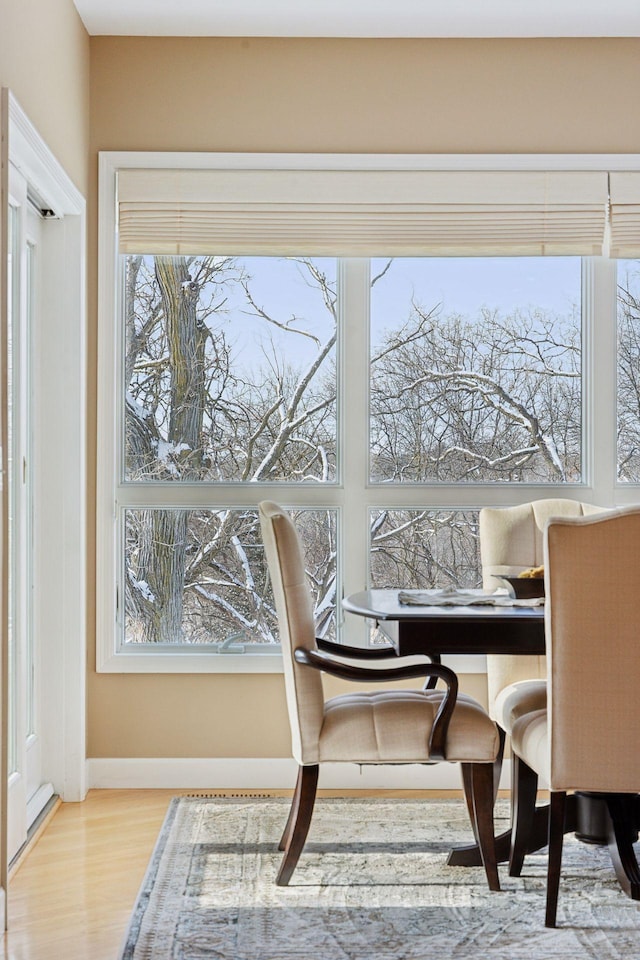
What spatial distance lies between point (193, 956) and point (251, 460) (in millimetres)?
1937

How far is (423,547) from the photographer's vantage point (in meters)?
3.75

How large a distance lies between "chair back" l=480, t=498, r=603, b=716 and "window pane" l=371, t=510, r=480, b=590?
27cm

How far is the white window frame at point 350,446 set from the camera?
3656 mm

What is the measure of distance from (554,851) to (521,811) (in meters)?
0.32

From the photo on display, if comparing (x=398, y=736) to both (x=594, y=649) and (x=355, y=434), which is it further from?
(x=355, y=434)

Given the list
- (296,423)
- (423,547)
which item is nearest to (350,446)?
(296,423)

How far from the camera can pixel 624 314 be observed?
377 cm

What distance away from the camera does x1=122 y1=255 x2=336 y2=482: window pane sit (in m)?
3.73

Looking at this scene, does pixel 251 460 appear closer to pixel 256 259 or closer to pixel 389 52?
pixel 256 259

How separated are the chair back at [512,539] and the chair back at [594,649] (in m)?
0.95

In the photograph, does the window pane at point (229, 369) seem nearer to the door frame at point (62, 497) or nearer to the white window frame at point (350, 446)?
the white window frame at point (350, 446)

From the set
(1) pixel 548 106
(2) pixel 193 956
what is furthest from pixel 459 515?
(2) pixel 193 956

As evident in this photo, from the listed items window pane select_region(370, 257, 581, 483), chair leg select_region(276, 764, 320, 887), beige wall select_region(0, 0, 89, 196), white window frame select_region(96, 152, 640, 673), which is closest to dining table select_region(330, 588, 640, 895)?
chair leg select_region(276, 764, 320, 887)

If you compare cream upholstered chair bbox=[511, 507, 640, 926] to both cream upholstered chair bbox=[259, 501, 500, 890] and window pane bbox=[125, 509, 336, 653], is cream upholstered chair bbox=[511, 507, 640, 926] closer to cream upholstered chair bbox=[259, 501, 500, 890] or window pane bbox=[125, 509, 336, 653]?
cream upholstered chair bbox=[259, 501, 500, 890]
